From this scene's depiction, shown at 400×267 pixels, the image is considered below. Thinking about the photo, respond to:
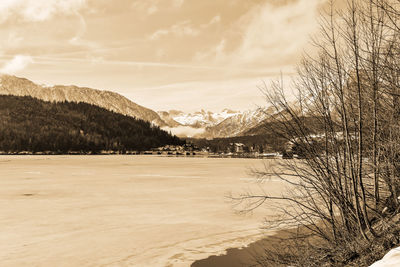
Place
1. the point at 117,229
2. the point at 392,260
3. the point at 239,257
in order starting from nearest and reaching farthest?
the point at 392,260
the point at 239,257
the point at 117,229

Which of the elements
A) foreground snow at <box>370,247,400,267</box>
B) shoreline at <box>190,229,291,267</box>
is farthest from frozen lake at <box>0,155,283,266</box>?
foreground snow at <box>370,247,400,267</box>

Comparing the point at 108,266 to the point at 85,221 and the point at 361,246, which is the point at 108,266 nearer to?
the point at 85,221

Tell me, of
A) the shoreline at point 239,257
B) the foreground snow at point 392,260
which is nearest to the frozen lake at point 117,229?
the shoreline at point 239,257

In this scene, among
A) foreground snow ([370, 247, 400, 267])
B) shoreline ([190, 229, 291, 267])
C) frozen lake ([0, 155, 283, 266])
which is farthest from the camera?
frozen lake ([0, 155, 283, 266])

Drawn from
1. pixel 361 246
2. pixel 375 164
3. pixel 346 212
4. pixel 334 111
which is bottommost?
pixel 361 246

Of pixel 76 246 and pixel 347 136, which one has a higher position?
pixel 347 136

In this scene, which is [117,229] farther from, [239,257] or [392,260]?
[392,260]

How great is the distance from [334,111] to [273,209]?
932cm

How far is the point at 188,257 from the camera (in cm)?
1027

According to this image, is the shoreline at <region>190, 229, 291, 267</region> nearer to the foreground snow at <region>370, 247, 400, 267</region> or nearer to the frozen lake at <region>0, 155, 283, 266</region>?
the frozen lake at <region>0, 155, 283, 266</region>

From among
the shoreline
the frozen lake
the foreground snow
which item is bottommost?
the shoreline

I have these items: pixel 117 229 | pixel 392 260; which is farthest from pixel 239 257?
pixel 392 260

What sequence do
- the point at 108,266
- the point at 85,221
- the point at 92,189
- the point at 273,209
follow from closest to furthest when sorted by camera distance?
the point at 108,266 → the point at 85,221 → the point at 273,209 → the point at 92,189

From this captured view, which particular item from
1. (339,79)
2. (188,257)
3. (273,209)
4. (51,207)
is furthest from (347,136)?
(51,207)
